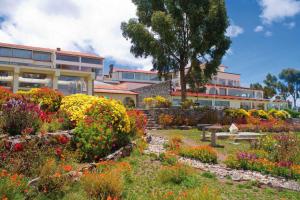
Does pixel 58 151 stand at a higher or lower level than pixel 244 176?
higher

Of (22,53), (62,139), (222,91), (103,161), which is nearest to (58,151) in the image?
(62,139)

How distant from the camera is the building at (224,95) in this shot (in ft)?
128

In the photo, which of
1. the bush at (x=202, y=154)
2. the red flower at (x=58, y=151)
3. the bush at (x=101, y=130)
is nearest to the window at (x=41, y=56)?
the bush at (x=101, y=130)

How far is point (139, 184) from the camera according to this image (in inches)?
302

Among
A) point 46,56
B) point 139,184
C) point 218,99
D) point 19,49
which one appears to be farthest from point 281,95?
point 139,184

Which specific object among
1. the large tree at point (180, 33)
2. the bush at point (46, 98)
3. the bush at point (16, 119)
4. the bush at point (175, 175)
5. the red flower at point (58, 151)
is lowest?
the bush at point (175, 175)

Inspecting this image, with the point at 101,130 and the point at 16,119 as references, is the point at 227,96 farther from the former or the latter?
the point at 16,119

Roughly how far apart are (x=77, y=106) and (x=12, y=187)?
6.20 meters

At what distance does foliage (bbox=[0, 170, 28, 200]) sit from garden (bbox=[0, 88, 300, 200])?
0.02 metres

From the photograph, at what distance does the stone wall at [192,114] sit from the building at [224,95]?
6.29 m

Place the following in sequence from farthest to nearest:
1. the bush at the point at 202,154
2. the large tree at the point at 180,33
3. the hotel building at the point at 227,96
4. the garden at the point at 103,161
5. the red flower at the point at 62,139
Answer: the hotel building at the point at 227,96 < the large tree at the point at 180,33 < the bush at the point at 202,154 < the red flower at the point at 62,139 < the garden at the point at 103,161

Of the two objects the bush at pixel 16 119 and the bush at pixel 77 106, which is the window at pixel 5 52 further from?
the bush at pixel 16 119

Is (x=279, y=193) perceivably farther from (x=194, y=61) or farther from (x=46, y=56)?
(x=46, y=56)

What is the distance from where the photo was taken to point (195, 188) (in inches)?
285
